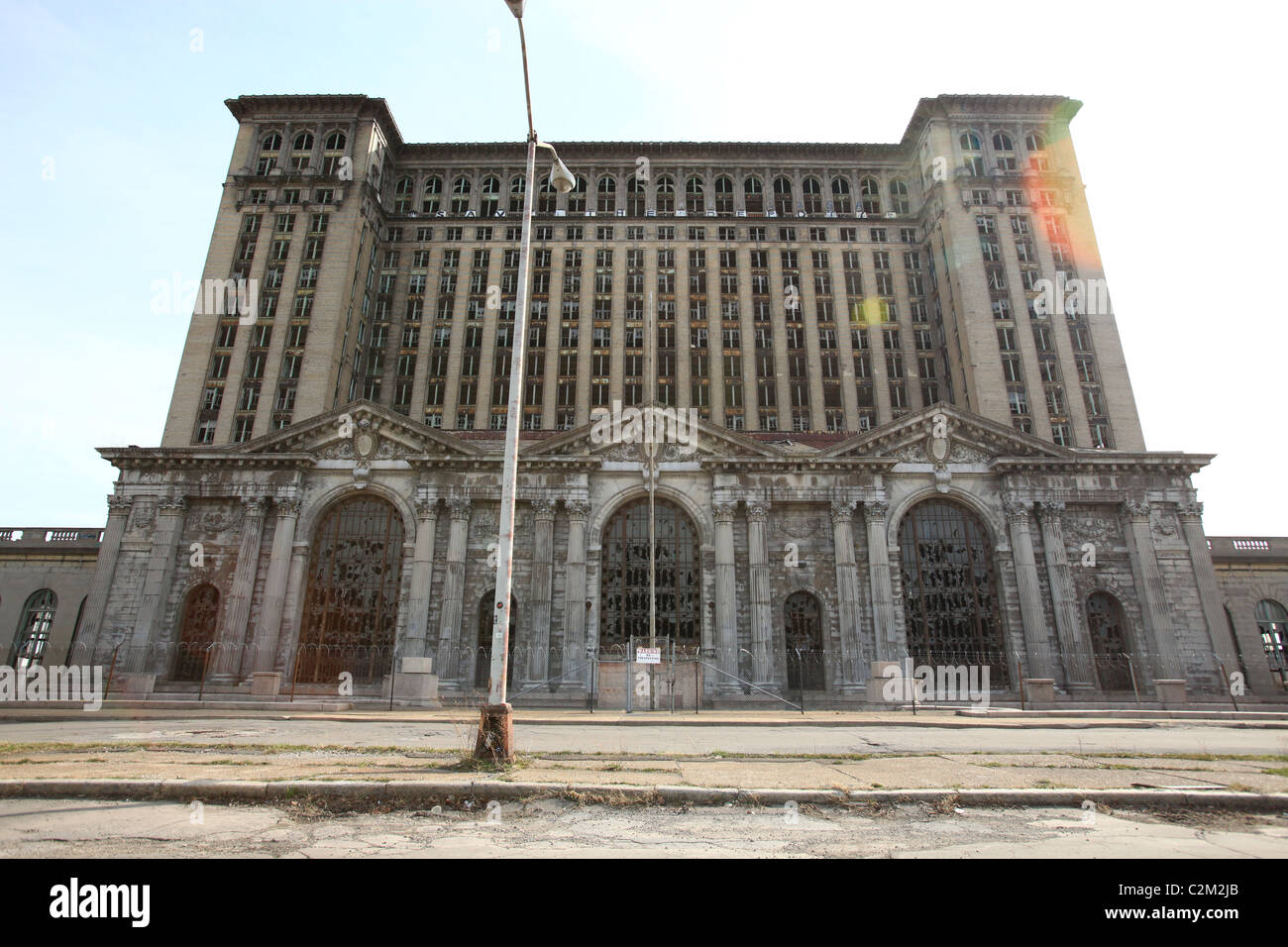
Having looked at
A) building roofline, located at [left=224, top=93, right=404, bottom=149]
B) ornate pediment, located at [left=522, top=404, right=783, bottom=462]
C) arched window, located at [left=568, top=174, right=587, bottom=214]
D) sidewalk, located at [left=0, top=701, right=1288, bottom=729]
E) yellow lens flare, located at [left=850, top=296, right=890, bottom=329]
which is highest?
building roofline, located at [left=224, top=93, right=404, bottom=149]

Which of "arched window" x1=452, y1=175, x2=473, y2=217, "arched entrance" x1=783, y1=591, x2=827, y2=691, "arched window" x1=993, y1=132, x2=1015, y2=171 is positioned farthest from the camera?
"arched window" x1=452, y1=175, x2=473, y2=217

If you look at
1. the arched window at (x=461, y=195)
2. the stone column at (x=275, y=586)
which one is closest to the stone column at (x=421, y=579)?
the stone column at (x=275, y=586)

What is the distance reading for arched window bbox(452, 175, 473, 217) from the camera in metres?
71.8

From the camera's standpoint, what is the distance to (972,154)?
66.8 metres

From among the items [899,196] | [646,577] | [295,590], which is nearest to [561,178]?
[646,577]

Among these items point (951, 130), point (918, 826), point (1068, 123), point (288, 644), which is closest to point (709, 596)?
point (288, 644)

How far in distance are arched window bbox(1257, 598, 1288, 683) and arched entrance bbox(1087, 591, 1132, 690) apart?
599 inches

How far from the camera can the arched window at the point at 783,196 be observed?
7169 centimetres

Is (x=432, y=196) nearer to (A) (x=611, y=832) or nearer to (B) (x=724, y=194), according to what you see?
(B) (x=724, y=194)

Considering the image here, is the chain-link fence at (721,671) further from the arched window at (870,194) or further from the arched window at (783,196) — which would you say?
the arched window at (870,194)

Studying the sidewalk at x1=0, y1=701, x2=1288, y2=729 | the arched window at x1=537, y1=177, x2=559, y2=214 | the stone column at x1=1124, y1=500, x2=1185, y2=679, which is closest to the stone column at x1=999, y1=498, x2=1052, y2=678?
the stone column at x1=1124, y1=500, x2=1185, y2=679

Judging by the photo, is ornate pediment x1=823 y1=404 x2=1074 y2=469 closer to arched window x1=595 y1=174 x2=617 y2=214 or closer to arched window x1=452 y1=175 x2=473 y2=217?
arched window x1=595 y1=174 x2=617 y2=214

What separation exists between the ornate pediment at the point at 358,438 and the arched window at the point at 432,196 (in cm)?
4199
